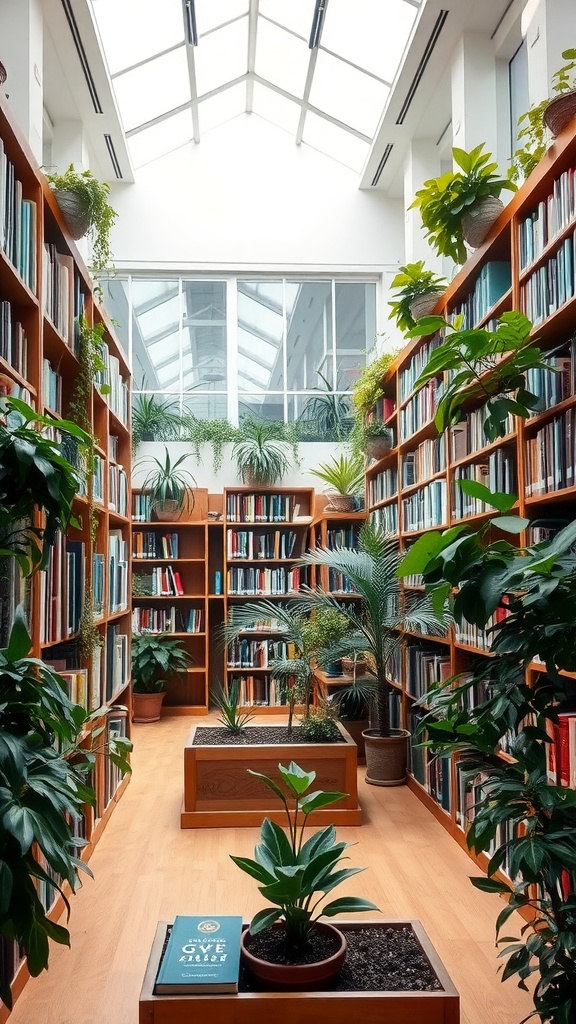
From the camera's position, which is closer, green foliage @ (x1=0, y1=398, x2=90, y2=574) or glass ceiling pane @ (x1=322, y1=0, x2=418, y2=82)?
green foliage @ (x1=0, y1=398, x2=90, y2=574)

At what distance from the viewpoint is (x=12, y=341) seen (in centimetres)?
265

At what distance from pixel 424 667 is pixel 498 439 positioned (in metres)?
1.76

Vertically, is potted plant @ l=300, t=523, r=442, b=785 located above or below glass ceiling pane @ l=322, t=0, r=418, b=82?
below

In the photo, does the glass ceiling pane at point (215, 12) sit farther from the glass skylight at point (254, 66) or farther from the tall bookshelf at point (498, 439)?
the tall bookshelf at point (498, 439)

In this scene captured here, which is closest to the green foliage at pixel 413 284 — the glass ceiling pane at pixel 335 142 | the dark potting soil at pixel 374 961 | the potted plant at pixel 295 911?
the potted plant at pixel 295 911

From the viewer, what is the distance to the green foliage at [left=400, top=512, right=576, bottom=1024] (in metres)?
1.66

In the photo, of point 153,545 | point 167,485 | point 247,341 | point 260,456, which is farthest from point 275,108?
point 153,545

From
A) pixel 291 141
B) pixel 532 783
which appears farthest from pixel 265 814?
pixel 291 141

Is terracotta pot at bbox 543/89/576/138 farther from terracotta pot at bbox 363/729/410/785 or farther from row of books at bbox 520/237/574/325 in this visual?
terracotta pot at bbox 363/729/410/785

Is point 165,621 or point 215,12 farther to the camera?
point 165,621

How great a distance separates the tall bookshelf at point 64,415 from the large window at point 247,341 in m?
2.75

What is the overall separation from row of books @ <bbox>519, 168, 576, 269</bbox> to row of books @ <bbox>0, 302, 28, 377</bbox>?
179cm

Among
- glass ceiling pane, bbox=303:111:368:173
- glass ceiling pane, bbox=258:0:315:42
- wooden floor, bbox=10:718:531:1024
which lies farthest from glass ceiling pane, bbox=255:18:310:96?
wooden floor, bbox=10:718:531:1024

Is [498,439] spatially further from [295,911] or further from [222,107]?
[222,107]
